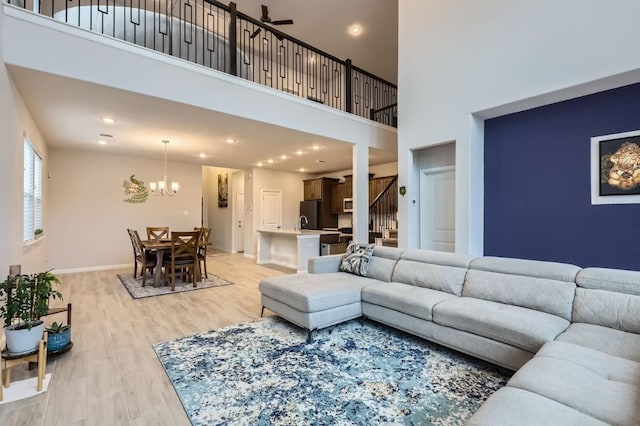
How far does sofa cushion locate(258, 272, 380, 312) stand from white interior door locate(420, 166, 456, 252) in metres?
2.02

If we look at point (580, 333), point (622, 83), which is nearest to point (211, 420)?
point (580, 333)

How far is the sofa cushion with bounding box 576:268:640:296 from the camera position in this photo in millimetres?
2242

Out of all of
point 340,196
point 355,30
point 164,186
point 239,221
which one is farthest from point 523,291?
point 239,221

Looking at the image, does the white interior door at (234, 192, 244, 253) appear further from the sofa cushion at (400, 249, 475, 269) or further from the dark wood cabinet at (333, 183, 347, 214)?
the sofa cushion at (400, 249, 475, 269)

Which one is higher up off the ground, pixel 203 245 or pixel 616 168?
pixel 616 168

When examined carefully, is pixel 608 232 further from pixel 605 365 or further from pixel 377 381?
pixel 377 381

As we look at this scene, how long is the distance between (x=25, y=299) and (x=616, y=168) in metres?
5.79

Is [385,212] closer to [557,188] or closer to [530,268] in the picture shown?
[557,188]

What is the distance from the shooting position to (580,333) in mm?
2098

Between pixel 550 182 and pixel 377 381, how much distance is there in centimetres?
347

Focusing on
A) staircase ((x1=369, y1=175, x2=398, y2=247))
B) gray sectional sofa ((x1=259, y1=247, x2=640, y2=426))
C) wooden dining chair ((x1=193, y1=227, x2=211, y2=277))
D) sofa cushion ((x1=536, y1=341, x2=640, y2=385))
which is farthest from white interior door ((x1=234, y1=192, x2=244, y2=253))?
sofa cushion ((x1=536, y1=341, x2=640, y2=385))

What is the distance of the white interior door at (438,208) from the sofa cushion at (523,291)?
205cm

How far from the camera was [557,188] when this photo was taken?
12.8ft

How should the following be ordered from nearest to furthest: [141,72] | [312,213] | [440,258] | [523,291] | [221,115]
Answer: [523,291] < [440,258] < [141,72] < [221,115] < [312,213]
